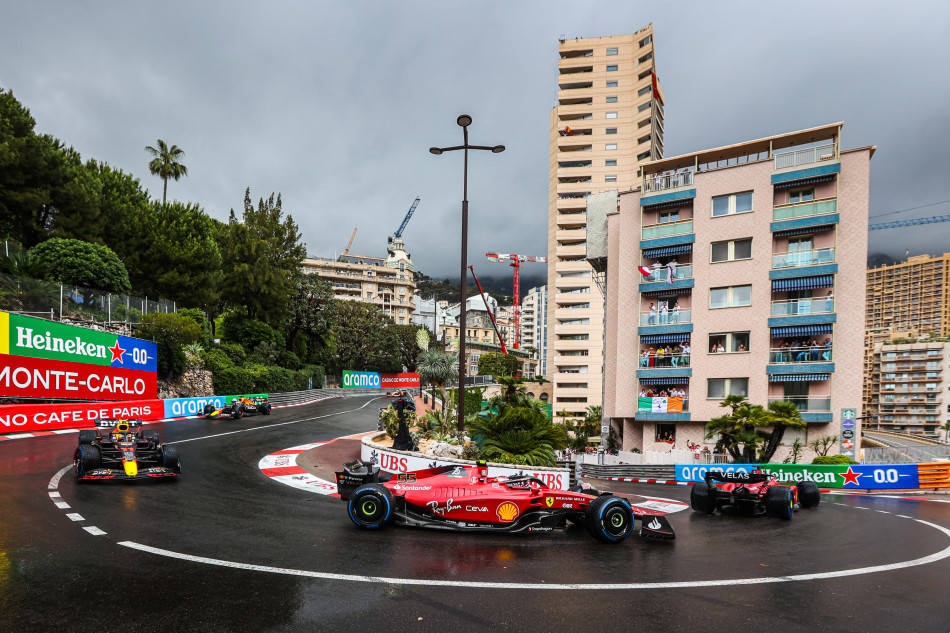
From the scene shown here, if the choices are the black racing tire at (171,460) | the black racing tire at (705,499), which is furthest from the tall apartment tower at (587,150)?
the black racing tire at (171,460)

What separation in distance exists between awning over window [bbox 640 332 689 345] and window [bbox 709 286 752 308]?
2248 millimetres

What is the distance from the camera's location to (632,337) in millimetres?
29984

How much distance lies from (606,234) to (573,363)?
34.3 metres

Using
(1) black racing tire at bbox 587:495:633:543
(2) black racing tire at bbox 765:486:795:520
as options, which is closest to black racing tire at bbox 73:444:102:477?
(1) black racing tire at bbox 587:495:633:543

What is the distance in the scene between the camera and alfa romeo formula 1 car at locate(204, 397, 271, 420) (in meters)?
30.7

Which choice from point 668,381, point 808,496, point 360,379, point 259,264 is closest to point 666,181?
point 668,381

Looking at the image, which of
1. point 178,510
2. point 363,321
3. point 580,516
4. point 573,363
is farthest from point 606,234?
point 363,321

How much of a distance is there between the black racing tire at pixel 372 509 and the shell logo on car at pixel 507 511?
1925 mm

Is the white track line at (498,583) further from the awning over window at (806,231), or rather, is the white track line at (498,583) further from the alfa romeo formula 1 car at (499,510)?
the awning over window at (806,231)

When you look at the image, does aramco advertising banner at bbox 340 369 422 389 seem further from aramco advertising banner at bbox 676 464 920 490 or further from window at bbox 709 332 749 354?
aramco advertising banner at bbox 676 464 920 490

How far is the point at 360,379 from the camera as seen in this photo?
71.6 m

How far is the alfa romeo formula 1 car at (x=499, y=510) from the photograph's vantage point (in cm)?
871

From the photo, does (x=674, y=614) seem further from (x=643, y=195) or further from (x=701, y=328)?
(x=643, y=195)

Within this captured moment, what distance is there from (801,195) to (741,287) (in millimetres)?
5733
